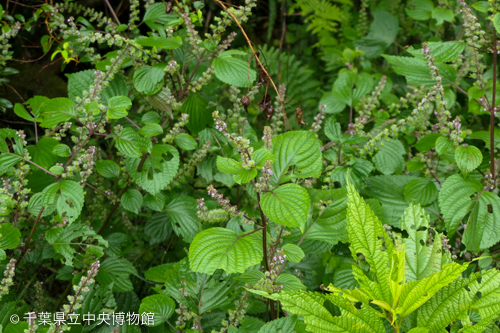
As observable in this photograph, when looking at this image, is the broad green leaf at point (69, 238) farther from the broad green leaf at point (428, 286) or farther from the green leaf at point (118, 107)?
the broad green leaf at point (428, 286)

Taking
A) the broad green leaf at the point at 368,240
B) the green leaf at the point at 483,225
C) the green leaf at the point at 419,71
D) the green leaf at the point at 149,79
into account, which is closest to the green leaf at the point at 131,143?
the green leaf at the point at 149,79

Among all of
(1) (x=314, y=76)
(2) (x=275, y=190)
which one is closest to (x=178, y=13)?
(2) (x=275, y=190)

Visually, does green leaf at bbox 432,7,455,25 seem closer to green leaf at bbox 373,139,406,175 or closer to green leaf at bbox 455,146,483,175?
green leaf at bbox 373,139,406,175

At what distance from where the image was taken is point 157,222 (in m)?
2.34

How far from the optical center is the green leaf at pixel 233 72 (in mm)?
1954

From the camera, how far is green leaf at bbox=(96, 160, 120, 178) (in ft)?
6.79

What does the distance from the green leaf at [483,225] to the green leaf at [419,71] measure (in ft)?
1.93

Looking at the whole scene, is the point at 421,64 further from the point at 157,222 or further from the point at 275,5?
the point at 275,5

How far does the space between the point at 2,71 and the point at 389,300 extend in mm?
2310

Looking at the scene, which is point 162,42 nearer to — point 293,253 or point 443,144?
point 293,253

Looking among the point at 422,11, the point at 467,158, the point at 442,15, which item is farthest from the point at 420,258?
the point at 422,11

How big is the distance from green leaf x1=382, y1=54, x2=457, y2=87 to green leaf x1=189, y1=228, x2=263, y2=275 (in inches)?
45.4

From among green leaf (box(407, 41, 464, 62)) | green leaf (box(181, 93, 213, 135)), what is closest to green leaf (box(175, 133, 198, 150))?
green leaf (box(181, 93, 213, 135))

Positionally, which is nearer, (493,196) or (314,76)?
(493,196)
